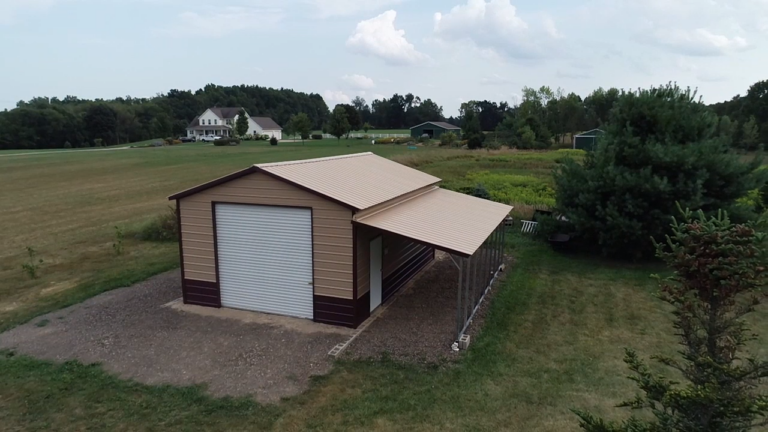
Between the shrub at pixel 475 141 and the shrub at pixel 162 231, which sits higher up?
the shrub at pixel 475 141

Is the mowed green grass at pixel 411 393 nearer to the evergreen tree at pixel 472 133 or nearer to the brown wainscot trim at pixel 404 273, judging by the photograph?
the brown wainscot trim at pixel 404 273

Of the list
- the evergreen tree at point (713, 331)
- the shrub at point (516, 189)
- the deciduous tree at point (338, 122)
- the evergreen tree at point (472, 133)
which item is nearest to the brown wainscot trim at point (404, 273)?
the evergreen tree at point (713, 331)

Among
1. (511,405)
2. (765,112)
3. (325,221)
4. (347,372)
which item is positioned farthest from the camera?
(765,112)

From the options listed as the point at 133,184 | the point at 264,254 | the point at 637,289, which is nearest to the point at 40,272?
the point at 264,254

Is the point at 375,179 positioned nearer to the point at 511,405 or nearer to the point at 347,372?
the point at 347,372

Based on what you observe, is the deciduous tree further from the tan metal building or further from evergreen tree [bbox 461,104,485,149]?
the tan metal building

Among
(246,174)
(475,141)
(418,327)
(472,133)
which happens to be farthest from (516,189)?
(472,133)
